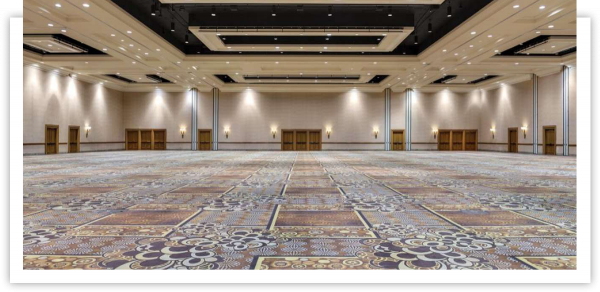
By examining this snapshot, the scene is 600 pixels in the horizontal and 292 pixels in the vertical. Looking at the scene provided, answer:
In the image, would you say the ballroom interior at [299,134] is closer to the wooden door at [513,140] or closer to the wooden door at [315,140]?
the wooden door at [315,140]

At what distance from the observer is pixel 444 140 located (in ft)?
96.3

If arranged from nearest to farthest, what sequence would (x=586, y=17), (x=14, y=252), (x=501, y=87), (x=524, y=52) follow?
(x=14, y=252) < (x=586, y=17) < (x=524, y=52) < (x=501, y=87)

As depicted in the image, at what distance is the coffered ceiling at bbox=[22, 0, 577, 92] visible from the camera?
1297 cm

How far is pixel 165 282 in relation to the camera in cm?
205

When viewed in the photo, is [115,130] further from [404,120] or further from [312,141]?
[404,120]

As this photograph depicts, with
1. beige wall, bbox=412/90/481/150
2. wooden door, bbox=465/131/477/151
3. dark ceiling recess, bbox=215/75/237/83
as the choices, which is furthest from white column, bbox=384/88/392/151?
dark ceiling recess, bbox=215/75/237/83

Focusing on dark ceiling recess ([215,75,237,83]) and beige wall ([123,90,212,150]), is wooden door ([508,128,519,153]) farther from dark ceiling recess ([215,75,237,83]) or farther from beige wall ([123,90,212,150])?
beige wall ([123,90,212,150])

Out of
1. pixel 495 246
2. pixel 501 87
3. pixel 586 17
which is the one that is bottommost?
pixel 495 246

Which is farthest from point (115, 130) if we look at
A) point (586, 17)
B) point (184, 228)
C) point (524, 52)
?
point (586, 17)

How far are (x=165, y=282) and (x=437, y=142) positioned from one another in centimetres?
2904

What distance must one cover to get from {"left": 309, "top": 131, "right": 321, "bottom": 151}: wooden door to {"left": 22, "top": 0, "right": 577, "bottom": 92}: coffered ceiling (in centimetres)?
470

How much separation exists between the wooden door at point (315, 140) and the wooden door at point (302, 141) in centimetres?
35

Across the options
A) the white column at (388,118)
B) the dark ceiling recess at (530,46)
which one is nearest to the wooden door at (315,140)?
the white column at (388,118)

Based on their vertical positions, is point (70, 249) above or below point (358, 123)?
below
